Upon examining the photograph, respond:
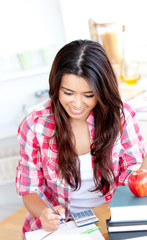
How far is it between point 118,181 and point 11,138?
1366 mm

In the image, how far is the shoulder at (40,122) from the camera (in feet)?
4.50

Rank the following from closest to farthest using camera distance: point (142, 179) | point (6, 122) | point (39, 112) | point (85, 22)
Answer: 1. point (142, 179)
2. point (39, 112)
3. point (85, 22)
4. point (6, 122)

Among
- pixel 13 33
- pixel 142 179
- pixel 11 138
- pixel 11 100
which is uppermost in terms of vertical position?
pixel 13 33

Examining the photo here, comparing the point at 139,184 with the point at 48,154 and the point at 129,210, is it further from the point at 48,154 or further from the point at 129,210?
the point at 48,154

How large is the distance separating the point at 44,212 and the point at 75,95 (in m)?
0.39

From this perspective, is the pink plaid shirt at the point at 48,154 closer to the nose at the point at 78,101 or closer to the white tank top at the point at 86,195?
the white tank top at the point at 86,195

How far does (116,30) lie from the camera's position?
2488 mm

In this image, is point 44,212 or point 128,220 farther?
point 44,212

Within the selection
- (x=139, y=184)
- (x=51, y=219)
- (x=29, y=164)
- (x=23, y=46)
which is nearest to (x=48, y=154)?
Result: (x=29, y=164)

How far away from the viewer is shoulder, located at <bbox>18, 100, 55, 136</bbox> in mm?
1371

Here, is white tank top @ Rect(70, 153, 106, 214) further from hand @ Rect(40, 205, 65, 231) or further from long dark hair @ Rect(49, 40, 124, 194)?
hand @ Rect(40, 205, 65, 231)

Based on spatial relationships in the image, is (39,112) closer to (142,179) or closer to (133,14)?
(142,179)

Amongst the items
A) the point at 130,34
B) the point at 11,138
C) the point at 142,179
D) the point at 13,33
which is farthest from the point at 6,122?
the point at 142,179

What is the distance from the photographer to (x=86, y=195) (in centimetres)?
140
